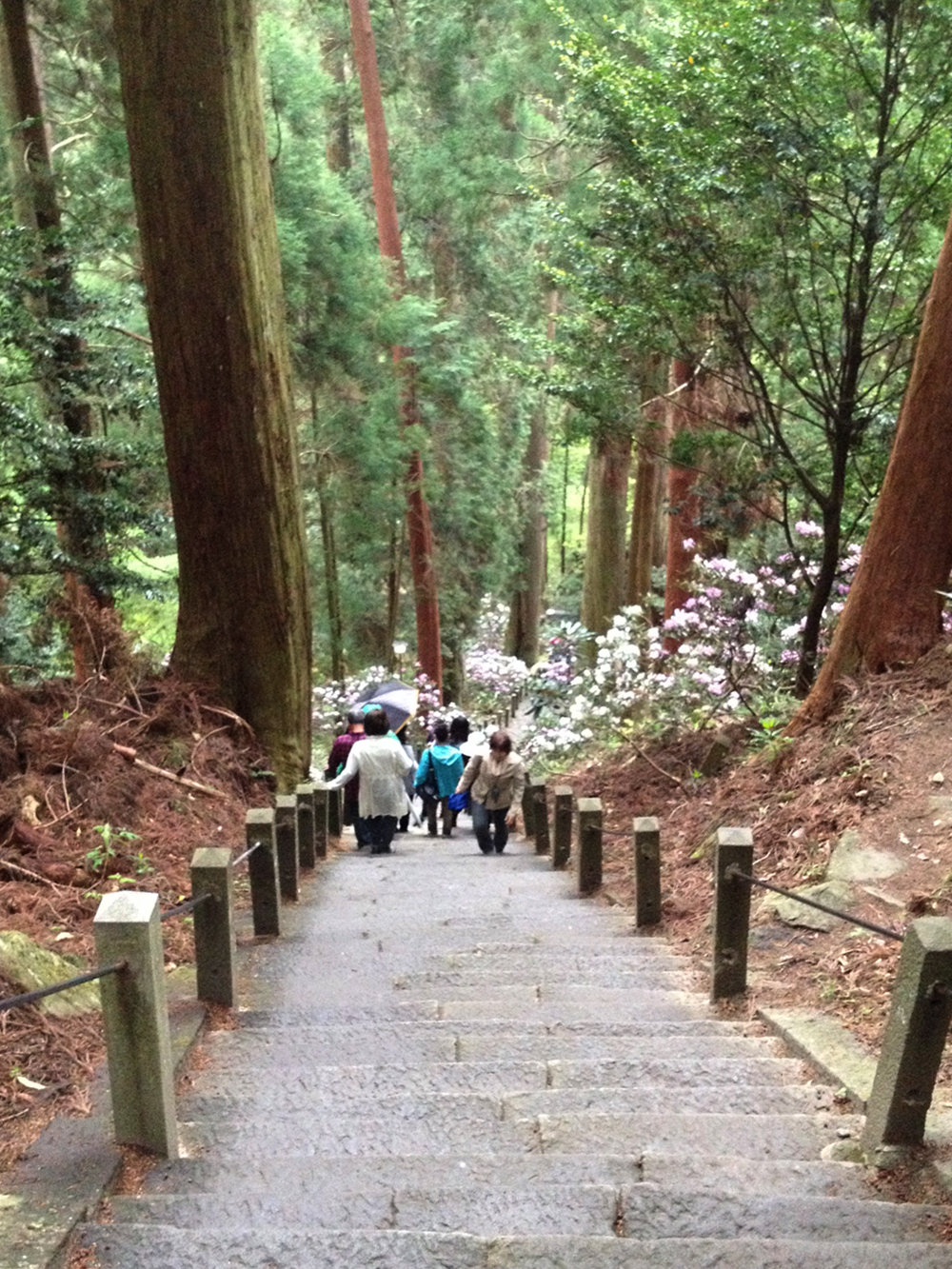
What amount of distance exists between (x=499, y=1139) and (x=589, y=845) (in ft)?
15.3

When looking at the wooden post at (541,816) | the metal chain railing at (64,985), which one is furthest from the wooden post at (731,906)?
the wooden post at (541,816)

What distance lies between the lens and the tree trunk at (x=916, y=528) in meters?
7.14

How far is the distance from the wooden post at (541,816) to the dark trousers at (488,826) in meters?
0.41

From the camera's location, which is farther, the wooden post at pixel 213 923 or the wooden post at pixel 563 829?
the wooden post at pixel 563 829

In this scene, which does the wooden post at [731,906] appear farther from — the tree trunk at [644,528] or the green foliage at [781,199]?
the tree trunk at [644,528]

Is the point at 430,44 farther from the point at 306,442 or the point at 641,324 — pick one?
the point at 641,324

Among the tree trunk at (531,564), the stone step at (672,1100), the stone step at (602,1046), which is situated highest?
the stone step at (672,1100)

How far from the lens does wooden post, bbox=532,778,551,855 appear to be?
39.1 ft

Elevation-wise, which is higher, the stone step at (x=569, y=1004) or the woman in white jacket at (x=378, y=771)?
the stone step at (x=569, y=1004)

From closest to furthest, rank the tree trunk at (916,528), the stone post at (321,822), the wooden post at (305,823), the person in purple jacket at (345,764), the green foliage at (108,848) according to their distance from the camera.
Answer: the green foliage at (108,848) → the tree trunk at (916,528) → the wooden post at (305,823) → the stone post at (321,822) → the person in purple jacket at (345,764)

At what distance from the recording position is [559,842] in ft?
33.0

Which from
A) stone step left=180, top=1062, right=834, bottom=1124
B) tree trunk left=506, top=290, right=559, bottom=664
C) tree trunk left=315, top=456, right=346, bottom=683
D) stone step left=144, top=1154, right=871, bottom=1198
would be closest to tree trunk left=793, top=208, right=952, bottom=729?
stone step left=180, top=1062, right=834, bottom=1124

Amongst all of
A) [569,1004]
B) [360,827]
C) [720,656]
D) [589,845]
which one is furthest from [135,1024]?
[720,656]

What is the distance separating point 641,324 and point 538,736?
670 cm
